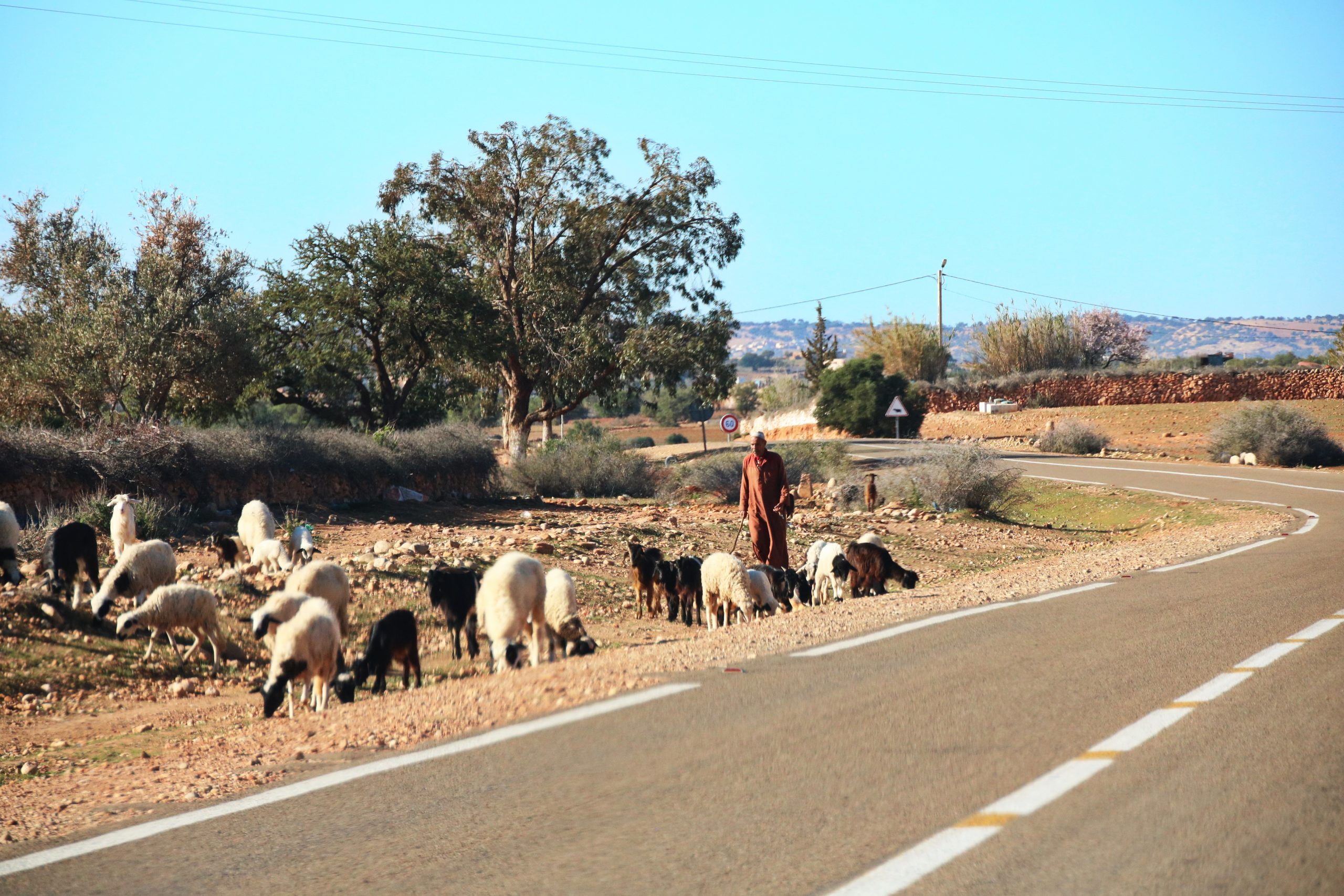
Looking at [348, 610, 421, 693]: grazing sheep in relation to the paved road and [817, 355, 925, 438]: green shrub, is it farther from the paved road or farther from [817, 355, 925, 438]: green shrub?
[817, 355, 925, 438]: green shrub

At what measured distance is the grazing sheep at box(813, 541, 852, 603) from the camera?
15.0 meters

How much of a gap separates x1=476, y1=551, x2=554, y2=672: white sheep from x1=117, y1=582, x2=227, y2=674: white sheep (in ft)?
10.5

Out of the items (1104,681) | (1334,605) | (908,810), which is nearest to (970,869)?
(908,810)

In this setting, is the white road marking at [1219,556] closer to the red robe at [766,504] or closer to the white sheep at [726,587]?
the red robe at [766,504]

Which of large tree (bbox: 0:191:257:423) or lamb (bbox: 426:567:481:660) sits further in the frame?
large tree (bbox: 0:191:257:423)

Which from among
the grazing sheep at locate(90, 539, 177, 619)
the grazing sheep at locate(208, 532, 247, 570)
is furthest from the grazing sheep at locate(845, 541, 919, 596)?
the grazing sheep at locate(90, 539, 177, 619)

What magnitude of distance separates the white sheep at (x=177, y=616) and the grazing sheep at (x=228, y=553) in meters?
3.69

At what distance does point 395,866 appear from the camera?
4.51m

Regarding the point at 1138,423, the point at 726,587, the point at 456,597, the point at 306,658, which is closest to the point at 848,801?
the point at 306,658

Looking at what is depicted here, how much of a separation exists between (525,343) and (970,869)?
121 feet

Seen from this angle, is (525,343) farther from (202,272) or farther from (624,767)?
(624,767)

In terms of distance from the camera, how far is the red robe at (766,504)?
575 inches

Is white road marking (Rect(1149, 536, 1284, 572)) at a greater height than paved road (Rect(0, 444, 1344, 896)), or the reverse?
paved road (Rect(0, 444, 1344, 896))

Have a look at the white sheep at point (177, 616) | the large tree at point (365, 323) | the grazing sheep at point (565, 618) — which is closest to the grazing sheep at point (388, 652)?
the grazing sheep at point (565, 618)
